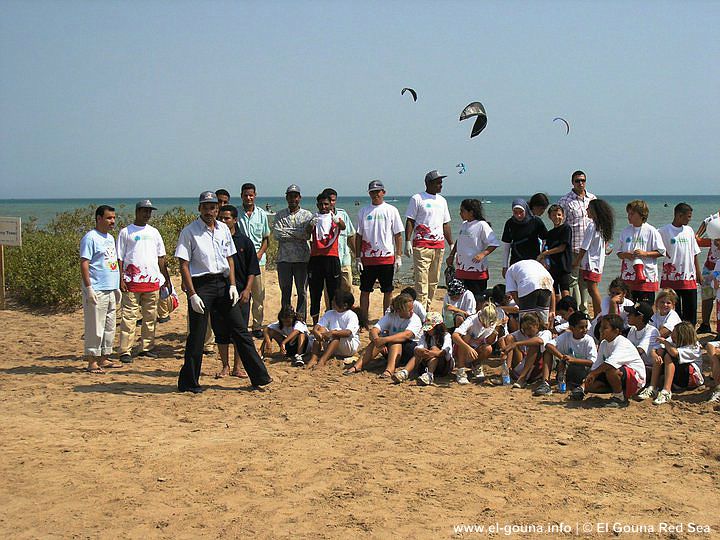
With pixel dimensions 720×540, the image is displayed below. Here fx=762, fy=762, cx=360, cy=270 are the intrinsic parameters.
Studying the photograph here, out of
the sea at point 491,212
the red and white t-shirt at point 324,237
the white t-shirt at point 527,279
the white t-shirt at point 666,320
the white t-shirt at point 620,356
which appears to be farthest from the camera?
the sea at point 491,212

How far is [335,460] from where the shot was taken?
18.1ft

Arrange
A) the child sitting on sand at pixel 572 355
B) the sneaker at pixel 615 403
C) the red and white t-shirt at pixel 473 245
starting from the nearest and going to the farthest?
the sneaker at pixel 615 403 → the child sitting on sand at pixel 572 355 → the red and white t-shirt at pixel 473 245

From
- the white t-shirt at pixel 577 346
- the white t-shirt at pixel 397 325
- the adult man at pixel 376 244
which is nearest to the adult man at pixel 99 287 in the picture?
the white t-shirt at pixel 397 325

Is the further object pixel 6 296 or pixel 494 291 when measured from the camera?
pixel 6 296

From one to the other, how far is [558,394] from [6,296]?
9.56 m

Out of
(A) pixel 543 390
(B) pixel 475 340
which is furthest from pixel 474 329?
(A) pixel 543 390

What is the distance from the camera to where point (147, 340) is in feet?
30.5

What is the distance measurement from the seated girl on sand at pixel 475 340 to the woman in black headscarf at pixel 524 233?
1240 mm

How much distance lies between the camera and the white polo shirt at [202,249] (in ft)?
24.1

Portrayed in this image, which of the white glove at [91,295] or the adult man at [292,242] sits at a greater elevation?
the adult man at [292,242]

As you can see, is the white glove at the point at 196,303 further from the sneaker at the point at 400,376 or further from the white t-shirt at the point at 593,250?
the white t-shirt at the point at 593,250

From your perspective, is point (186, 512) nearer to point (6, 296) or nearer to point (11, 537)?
point (11, 537)

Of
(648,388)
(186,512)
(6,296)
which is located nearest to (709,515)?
(648,388)

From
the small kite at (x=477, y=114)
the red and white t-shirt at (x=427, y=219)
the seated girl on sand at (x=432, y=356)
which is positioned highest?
the small kite at (x=477, y=114)
